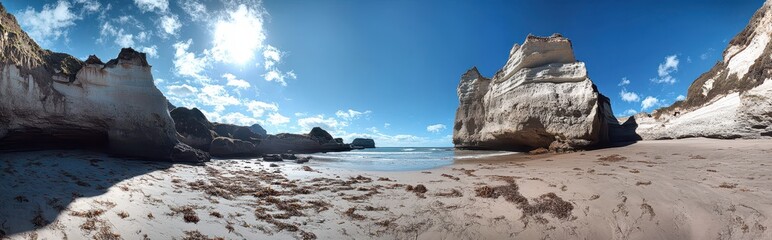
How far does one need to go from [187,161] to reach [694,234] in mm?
17708

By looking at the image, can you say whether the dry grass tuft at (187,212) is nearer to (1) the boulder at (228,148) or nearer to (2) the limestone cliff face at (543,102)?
(1) the boulder at (228,148)

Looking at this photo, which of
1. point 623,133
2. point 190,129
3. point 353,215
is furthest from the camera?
point 190,129

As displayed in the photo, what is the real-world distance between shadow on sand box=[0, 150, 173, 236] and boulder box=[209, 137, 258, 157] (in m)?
10.6

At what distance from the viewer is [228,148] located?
21.6 meters

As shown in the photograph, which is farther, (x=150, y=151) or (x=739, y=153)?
(x=150, y=151)

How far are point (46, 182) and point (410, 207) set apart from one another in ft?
27.1

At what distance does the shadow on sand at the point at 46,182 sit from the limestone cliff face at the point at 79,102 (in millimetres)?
1137

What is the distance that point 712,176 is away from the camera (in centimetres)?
650

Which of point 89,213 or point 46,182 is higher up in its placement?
point 46,182

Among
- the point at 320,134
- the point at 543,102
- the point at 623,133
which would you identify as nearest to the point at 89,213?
the point at 543,102

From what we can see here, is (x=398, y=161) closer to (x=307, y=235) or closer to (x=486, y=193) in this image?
(x=486, y=193)

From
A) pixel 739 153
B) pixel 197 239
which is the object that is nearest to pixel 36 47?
pixel 197 239

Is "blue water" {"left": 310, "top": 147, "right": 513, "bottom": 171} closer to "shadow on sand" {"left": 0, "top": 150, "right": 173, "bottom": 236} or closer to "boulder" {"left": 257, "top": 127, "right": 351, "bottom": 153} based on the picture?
"boulder" {"left": 257, "top": 127, "right": 351, "bottom": 153}

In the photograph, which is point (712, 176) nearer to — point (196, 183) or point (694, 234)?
point (694, 234)
